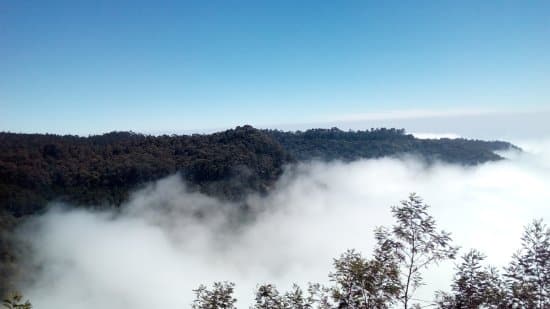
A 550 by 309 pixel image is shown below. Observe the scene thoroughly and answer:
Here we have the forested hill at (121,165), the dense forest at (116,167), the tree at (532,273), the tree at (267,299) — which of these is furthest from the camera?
the forested hill at (121,165)

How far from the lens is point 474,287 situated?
9.24m

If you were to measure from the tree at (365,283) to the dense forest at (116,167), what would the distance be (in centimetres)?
9622

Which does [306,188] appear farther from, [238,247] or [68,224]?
[68,224]

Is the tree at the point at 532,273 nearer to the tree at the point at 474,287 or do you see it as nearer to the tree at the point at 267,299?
the tree at the point at 474,287

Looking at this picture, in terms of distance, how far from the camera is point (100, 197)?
110625mm

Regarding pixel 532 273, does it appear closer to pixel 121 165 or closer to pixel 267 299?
pixel 267 299

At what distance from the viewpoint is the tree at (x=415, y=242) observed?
1016 cm

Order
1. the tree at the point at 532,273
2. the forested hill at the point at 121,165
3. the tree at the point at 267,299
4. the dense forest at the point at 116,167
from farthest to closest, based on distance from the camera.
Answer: the forested hill at the point at 121,165 < the dense forest at the point at 116,167 < the tree at the point at 267,299 < the tree at the point at 532,273

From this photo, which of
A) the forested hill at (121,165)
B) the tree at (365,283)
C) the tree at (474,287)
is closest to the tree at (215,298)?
the tree at (365,283)

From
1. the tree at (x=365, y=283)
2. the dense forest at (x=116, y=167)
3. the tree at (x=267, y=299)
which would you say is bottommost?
the dense forest at (x=116, y=167)

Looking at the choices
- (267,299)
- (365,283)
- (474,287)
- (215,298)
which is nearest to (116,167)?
(215,298)

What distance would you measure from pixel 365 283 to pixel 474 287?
304cm

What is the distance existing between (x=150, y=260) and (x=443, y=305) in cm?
10174

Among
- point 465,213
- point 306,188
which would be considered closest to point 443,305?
point 306,188
